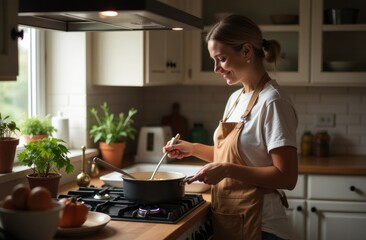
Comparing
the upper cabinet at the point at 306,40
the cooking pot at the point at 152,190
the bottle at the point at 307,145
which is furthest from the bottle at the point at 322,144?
the cooking pot at the point at 152,190

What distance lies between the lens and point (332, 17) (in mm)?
3838

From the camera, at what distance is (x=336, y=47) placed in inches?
153

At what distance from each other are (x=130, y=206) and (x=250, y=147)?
1.77 ft

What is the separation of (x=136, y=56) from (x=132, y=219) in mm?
1361

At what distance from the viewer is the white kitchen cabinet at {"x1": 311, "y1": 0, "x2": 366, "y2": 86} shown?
12.5 feet

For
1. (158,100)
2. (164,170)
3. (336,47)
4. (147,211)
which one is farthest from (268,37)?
(147,211)

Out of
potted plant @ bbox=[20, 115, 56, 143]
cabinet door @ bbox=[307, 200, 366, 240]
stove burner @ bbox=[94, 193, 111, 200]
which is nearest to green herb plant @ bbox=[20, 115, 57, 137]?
potted plant @ bbox=[20, 115, 56, 143]

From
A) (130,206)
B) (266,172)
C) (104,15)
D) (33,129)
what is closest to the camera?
(104,15)

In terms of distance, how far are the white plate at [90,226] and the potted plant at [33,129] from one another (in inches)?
37.5

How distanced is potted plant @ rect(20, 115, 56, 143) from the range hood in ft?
2.05

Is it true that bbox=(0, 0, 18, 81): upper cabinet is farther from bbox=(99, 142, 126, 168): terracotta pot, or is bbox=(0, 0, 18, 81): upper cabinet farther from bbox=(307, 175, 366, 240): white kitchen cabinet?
bbox=(307, 175, 366, 240): white kitchen cabinet

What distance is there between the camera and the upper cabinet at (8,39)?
1.95 m

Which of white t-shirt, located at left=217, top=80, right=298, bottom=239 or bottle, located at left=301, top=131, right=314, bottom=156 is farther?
bottle, located at left=301, top=131, right=314, bottom=156

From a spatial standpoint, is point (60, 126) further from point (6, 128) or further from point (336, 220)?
point (336, 220)
